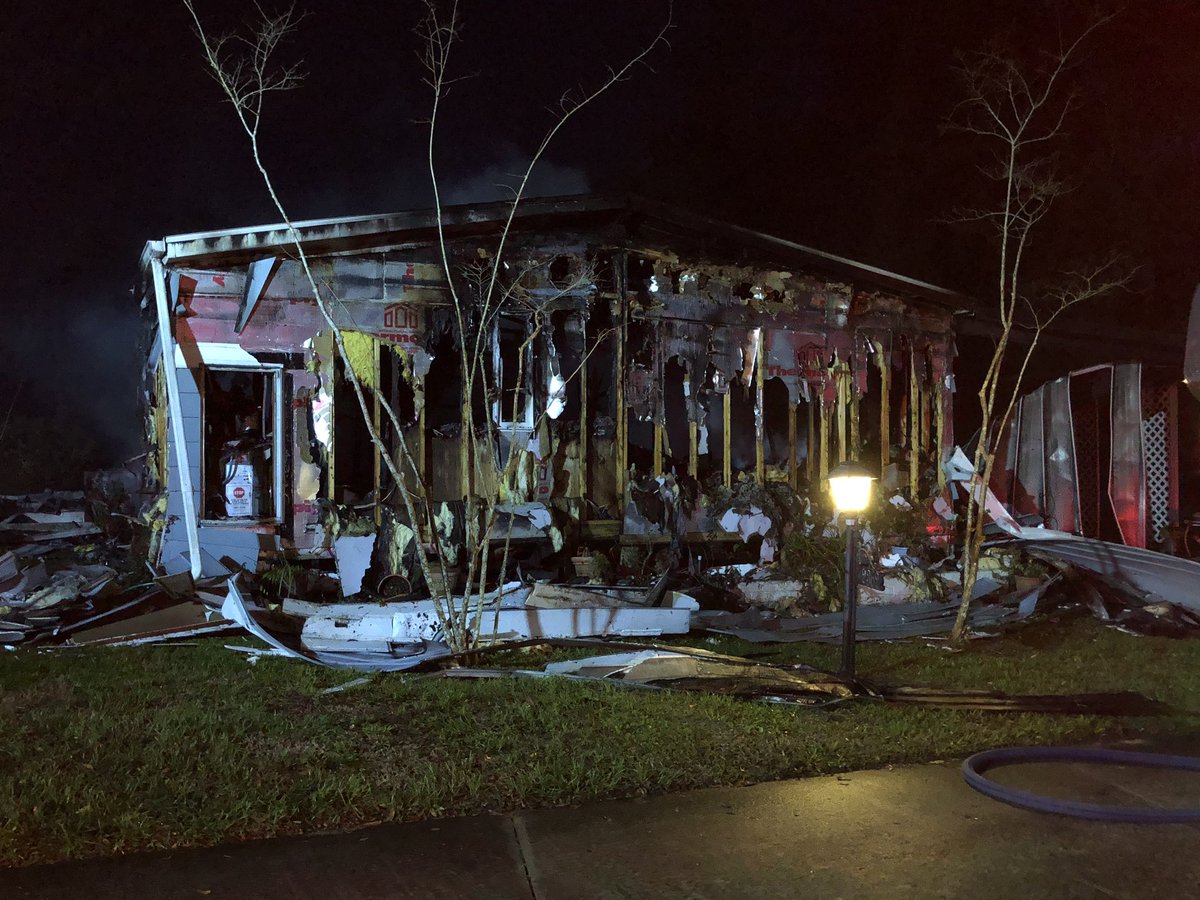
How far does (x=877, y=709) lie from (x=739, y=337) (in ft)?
24.7

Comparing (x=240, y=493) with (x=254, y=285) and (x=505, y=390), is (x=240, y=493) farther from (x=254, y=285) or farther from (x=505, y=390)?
(x=505, y=390)

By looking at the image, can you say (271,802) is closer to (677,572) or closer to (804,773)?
(804,773)

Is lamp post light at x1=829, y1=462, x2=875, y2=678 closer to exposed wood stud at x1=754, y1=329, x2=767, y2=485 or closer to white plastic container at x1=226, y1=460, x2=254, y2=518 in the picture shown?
exposed wood stud at x1=754, y1=329, x2=767, y2=485

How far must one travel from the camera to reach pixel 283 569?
33.7 feet

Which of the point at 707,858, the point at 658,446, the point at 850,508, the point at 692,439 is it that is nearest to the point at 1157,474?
the point at 692,439

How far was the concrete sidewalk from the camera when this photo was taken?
11.4 feet

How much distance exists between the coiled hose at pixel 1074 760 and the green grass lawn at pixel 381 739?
321 mm

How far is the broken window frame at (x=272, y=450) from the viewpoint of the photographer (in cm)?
1059

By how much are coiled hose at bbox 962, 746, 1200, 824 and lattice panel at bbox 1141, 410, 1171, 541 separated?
8.82m

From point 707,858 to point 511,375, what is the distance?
8855 mm

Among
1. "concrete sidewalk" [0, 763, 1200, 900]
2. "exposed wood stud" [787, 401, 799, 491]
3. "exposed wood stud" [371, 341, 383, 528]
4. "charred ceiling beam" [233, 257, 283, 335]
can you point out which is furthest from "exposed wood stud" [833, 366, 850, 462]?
"concrete sidewalk" [0, 763, 1200, 900]

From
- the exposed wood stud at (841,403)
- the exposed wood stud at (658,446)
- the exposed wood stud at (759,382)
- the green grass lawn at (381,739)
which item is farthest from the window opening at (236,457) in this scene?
the exposed wood stud at (841,403)

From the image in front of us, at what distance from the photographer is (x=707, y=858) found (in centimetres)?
375

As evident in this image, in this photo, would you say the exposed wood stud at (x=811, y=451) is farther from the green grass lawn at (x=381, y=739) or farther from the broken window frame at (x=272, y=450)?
the broken window frame at (x=272, y=450)
